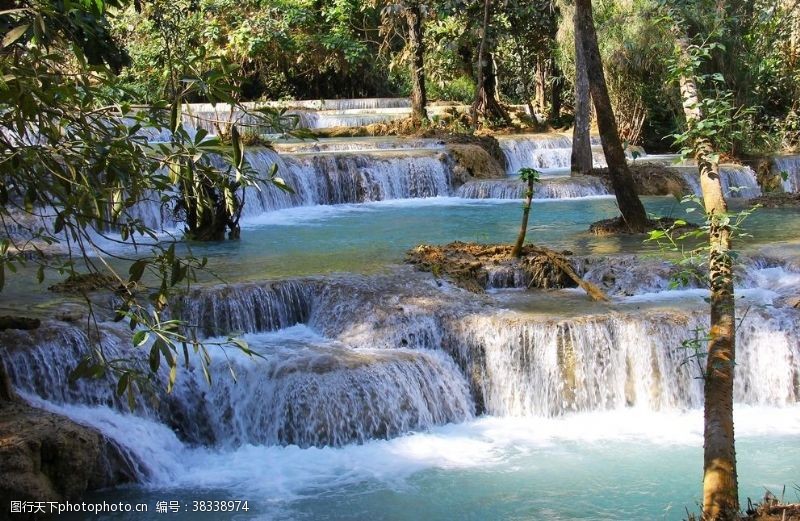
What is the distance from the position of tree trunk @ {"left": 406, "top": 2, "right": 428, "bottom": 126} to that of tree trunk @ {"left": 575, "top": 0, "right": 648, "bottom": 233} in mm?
10144

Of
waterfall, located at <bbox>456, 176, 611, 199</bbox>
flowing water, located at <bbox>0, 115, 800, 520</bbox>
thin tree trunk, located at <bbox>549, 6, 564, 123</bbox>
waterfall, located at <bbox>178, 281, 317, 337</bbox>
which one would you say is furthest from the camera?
thin tree trunk, located at <bbox>549, 6, 564, 123</bbox>

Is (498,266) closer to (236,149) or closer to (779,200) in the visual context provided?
(779,200)

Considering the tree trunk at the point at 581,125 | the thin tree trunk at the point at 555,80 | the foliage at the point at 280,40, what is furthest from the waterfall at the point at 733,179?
the foliage at the point at 280,40

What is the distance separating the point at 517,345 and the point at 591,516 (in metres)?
2.53

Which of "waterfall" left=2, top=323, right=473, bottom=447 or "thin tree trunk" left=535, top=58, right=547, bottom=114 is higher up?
"thin tree trunk" left=535, top=58, right=547, bottom=114

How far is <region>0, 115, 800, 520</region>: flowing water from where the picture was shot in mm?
6777

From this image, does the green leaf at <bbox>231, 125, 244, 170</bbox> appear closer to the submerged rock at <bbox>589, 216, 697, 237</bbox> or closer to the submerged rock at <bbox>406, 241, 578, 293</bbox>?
the submerged rock at <bbox>406, 241, 578, 293</bbox>

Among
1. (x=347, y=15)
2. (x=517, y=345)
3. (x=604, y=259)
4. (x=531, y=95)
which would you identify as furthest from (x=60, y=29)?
(x=531, y=95)

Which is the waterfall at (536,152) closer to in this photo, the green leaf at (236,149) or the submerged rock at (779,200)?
the submerged rock at (779,200)

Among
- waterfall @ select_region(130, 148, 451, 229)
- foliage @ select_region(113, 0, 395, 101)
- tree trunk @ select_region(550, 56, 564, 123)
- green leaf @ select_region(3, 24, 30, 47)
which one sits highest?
foliage @ select_region(113, 0, 395, 101)

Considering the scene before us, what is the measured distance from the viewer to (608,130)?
1205 cm

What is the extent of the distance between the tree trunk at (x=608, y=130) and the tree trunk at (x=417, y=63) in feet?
33.3

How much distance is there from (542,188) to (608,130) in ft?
16.5

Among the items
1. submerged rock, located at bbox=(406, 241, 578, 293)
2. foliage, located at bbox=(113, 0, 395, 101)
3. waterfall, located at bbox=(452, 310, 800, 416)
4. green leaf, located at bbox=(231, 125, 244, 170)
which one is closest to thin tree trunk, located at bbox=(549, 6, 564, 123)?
foliage, located at bbox=(113, 0, 395, 101)
